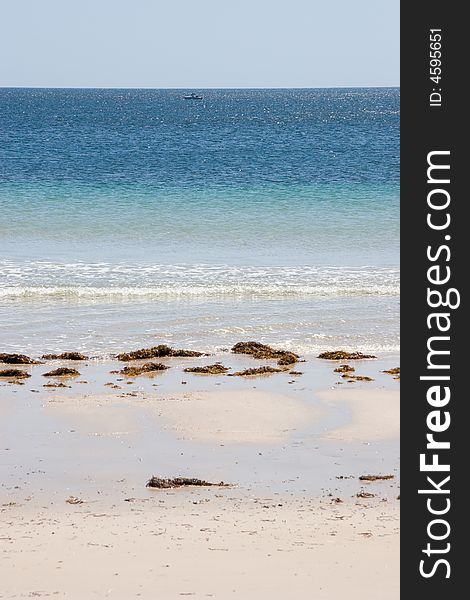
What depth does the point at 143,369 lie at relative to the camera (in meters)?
12.6

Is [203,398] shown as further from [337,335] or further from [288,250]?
[288,250]

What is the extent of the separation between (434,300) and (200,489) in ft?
10.7

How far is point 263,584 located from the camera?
678 centimetres

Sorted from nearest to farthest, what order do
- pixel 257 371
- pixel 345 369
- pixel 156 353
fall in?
pixel 257 371 → pixel 345 369 → pixel 156 353

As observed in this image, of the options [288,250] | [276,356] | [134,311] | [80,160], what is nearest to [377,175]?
[80,160]

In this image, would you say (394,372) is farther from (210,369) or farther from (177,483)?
(177,483)

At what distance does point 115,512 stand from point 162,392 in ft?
11.7

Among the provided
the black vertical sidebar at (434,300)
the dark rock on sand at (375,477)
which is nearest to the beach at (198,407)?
the dark rock on sand at (375,477)

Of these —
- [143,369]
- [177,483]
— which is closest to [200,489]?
[177,483]

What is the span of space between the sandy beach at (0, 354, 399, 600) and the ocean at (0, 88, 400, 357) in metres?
2.43

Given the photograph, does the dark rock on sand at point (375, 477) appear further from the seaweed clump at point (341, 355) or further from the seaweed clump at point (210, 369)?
the seaweed clump at point (341, 355)

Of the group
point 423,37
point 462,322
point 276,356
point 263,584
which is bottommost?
point 263,584

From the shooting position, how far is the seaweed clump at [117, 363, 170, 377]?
12420mm

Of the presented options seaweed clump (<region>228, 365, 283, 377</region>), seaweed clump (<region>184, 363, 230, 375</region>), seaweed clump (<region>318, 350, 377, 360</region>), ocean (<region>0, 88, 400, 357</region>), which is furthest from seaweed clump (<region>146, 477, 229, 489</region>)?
ocean (<region>0, 88, 400, 357</region>)
